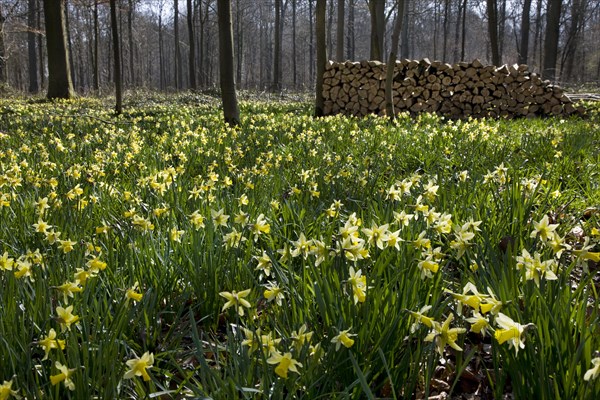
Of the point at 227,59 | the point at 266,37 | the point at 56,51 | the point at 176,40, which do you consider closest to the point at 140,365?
the point at 227,59

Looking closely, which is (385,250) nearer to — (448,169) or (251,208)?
(251,208)

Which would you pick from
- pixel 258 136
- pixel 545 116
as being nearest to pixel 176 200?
pixel 258 136

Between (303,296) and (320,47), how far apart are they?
936 centimetres

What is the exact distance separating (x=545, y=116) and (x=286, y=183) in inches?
327

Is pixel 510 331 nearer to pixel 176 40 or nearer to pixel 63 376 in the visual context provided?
pixel 63 376

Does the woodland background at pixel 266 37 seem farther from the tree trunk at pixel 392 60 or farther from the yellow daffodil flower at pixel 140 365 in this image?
the yellow daffodil flower at pixel 140 365

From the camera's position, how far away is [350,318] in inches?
56.8

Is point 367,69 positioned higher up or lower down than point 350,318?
higher up

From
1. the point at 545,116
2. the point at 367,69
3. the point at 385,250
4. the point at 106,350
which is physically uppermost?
the point at 367,69

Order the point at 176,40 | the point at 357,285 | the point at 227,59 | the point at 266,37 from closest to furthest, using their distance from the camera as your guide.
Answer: the point at 357,285 → the point at 227,59 → the point at 176,40 → the point at 266,37

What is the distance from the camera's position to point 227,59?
797 cm

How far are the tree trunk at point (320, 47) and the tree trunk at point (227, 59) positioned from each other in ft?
7.82

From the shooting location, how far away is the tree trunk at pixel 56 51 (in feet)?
47.5

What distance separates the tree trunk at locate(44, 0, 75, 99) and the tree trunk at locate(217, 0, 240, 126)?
29.7 ft
